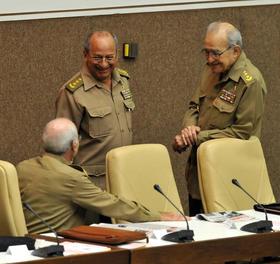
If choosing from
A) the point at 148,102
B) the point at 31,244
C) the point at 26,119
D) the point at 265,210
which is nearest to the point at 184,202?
the point at 148,102

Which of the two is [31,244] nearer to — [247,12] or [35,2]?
[35,2]

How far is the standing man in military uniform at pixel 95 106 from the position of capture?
6.13m

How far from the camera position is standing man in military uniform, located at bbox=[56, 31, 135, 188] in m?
6.13

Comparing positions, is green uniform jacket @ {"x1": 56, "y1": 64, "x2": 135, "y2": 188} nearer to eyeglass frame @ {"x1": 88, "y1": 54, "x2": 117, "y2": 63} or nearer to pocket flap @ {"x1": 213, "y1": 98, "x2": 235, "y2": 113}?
eyeglass frame @ {"x1": 88, "y1": 54, "x2": 117, "y2": 63}

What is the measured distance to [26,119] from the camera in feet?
24.4

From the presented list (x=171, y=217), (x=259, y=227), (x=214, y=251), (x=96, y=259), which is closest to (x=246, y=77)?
(x=171, y=217)

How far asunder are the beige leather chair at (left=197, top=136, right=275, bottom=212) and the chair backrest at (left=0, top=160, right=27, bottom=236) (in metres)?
1.30

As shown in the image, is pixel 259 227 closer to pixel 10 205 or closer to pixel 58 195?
pixel 58 195

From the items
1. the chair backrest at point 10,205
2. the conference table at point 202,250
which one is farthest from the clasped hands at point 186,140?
the chair backrest at point 10,205

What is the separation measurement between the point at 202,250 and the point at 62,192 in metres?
0.98

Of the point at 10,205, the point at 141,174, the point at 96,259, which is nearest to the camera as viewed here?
the point at 96,259

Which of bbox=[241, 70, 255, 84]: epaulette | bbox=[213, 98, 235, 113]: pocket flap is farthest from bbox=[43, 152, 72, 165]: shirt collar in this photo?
bbox=[241, 70, 255, 84]: epaulette

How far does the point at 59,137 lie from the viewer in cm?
525

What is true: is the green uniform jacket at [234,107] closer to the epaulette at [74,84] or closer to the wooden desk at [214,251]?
the epaulette at [74,84]
